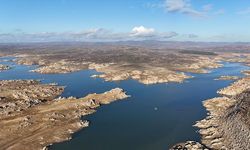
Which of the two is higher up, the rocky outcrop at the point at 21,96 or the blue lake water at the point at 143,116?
the rocky outcrop at the point at 21,96

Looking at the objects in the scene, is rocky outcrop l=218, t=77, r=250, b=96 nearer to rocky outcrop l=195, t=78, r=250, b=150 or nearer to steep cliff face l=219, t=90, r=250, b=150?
rocky outcrop l=195, t=78, r=250, b=150

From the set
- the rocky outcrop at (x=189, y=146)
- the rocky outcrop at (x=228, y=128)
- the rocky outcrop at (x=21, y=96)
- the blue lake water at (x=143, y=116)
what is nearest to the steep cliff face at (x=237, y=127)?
the rocky outcrop at (x=228, y=128)

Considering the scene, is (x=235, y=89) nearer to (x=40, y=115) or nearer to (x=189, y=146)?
(x=189, y=146)

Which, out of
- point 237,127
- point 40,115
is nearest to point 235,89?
point 237,127

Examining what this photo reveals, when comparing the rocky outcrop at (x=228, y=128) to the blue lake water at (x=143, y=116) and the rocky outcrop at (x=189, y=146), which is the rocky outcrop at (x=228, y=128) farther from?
the blue lake water at (x=143, y=116)

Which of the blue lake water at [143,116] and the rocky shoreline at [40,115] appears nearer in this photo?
the blue lake water at [143,116]

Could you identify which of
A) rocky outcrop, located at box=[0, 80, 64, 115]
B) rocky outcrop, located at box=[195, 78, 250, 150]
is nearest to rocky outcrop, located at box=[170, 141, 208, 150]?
rocky outcrop, located at box=[195, 78, 250, 150]

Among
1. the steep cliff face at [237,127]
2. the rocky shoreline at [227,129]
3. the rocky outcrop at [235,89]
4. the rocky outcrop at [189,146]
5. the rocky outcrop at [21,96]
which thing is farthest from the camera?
the rocky outcrop at [235,89]
